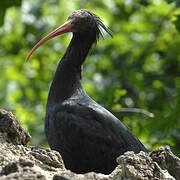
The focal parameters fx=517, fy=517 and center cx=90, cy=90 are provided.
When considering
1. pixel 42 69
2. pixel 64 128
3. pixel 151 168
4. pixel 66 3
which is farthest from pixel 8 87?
pixel 151 168

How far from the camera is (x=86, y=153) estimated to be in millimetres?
6012

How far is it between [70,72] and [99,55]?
7.21 meters

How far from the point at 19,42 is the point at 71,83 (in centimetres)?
837

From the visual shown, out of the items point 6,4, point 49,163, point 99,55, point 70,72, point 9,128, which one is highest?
point 99,55

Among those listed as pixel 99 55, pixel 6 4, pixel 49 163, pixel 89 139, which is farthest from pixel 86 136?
pixel 99 55

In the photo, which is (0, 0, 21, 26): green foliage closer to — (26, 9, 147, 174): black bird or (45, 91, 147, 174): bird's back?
(26, 9, 147, 174): black bird

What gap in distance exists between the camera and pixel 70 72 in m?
6.78

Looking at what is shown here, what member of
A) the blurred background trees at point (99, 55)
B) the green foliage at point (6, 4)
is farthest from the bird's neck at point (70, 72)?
the blurred background trees at point (99, 55)

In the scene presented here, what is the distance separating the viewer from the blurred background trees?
1130 cm

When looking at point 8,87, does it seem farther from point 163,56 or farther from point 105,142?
point 105,142

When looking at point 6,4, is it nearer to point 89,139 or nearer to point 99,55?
point 89,139

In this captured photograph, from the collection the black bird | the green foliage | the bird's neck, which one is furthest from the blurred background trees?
the black bird

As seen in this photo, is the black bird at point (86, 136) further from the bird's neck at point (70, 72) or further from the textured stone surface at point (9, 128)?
the textured stone surface at point (9, 128)

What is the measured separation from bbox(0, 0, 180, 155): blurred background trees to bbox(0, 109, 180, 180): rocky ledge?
6.46m
